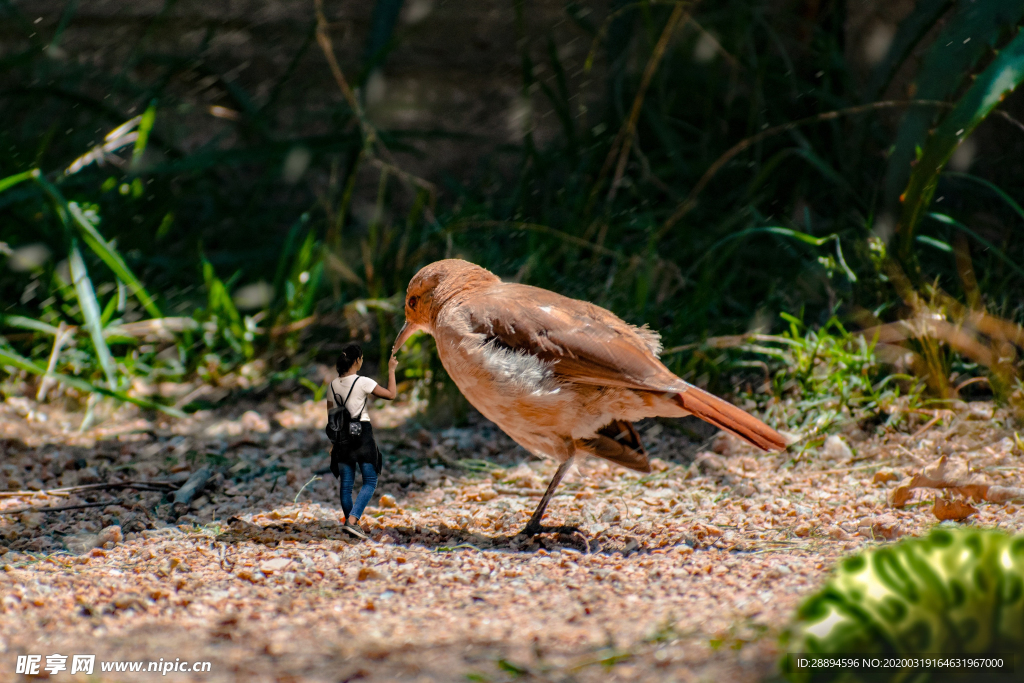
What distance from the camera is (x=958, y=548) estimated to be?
5.58 ft

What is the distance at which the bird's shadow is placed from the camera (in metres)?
2.85

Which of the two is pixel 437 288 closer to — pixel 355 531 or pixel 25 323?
pixel 355 531

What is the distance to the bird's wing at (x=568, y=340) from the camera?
2893mm

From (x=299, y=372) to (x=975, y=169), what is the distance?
360cm

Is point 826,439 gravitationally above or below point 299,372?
above

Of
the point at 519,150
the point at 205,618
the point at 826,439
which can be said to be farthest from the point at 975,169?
the point at 205,618

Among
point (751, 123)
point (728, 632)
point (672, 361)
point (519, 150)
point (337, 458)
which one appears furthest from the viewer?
point (519, 150)

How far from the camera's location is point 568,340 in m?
2.95

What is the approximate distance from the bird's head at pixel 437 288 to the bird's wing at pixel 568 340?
11 centimetres

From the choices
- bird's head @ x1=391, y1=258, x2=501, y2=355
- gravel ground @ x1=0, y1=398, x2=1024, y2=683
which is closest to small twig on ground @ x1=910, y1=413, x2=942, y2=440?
gravel ground @ x1=0, y1=398, x2=1024, y2=683

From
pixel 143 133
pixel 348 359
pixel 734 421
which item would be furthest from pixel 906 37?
pixel 143 133

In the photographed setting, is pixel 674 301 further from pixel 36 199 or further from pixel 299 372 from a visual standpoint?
pixel 36 199

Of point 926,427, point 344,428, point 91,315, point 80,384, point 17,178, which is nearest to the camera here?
point 344,428

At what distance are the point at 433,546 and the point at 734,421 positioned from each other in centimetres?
98
